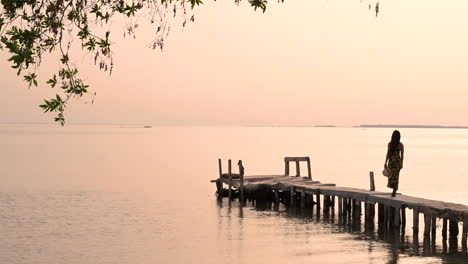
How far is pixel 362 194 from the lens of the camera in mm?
28016

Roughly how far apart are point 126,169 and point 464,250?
52.0 meters

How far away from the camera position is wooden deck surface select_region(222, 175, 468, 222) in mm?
22516

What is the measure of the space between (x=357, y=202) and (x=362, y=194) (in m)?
1.86

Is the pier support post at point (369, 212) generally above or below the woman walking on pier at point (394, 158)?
below

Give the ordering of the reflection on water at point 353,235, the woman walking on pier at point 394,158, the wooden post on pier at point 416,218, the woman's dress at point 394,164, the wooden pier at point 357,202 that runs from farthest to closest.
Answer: the wooden post on pier at point 416,218 < the wooden pier at point 357,202 < the woman's dress at point 394,164 < the woman walking on pier at point 394,158 < the reflection on water at point 353,235

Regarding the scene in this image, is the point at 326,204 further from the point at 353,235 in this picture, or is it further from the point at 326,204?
the point at 353,235

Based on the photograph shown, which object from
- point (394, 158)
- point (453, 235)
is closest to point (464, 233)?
point (453, 235)

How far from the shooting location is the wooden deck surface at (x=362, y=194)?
22.5m

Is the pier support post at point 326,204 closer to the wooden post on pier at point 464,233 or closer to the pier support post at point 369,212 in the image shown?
the pier support post at point 369,212

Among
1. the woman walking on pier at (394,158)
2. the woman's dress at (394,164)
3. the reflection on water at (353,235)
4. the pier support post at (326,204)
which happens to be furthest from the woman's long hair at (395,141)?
the pier support post at (326,204)

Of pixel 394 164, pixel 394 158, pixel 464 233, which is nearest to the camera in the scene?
pixel 464 233

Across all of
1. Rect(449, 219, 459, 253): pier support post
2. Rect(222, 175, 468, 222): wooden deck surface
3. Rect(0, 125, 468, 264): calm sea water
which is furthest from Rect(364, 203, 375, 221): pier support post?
Rect(449, 219, 459, 253): pier support post

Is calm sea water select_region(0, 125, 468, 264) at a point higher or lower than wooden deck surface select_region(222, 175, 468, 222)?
lower

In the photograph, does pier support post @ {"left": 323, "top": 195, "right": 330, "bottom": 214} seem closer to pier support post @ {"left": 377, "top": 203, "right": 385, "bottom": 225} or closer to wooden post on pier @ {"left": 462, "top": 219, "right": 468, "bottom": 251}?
pier support post @ {"left": 377, "top": 203, "right": 385, "bottom": 225}
